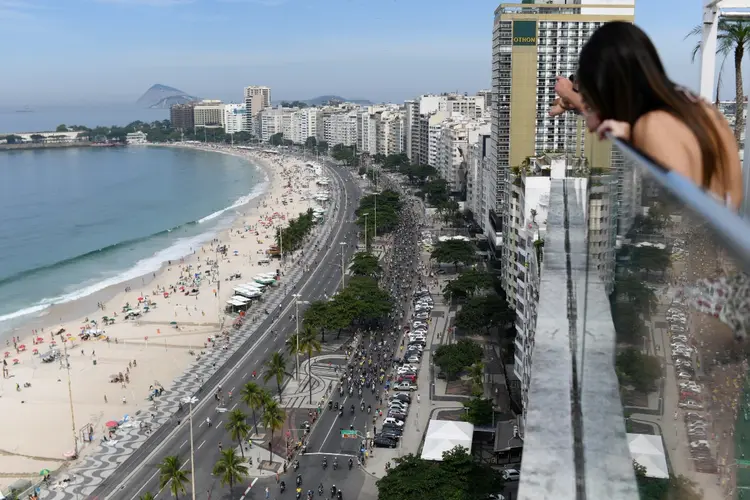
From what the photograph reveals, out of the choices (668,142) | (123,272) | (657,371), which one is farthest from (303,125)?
(657,371)

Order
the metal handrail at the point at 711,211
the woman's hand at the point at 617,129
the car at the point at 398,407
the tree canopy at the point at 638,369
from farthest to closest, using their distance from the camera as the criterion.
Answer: the car at the point at 398,407 → the woman's hand at the point at 617,129 → the tree canopy at the point at 638,369 → the metal handrail at the point at 711,211

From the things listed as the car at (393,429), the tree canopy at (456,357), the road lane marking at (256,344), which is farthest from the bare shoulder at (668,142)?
the tree canopy at (456,357)

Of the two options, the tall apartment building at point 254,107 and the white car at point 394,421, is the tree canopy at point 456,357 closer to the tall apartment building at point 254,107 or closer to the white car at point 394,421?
the white car at point 394,421

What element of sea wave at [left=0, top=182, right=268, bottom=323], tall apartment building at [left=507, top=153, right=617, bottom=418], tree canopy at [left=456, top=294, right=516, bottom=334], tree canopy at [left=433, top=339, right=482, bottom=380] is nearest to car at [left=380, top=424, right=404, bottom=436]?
tall apartment building at [left=507, top=153, right=617, bottom=418]

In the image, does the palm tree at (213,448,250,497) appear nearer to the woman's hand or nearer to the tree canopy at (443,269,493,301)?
the woman's hand

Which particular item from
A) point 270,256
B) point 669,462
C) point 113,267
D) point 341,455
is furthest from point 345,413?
point 113,267
